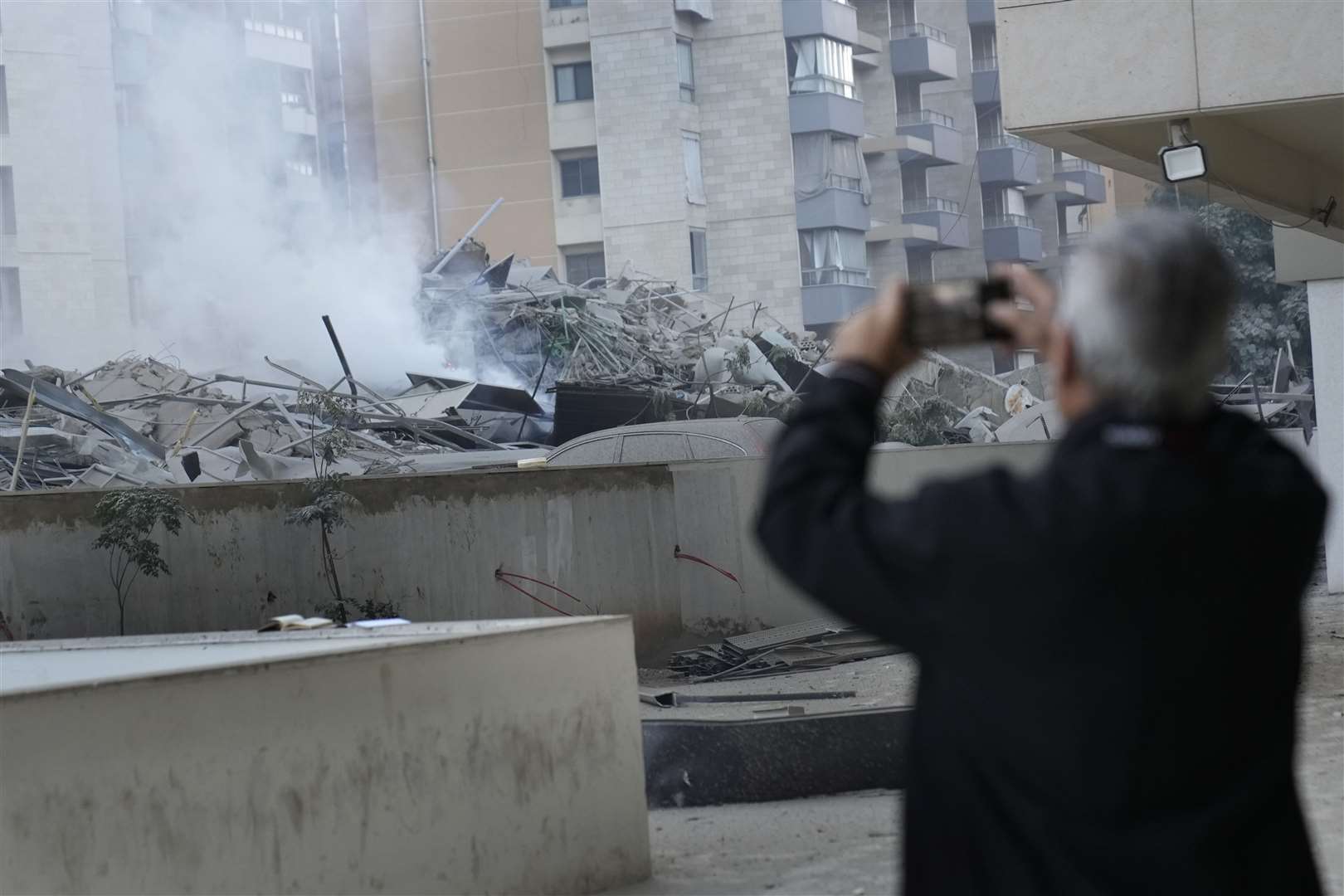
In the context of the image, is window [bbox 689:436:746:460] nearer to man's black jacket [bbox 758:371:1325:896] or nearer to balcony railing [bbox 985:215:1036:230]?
man's black jacket [bbox 758:371:1325:896]

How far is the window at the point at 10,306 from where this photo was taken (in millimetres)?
36656

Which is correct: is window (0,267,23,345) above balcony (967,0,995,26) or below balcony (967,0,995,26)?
below

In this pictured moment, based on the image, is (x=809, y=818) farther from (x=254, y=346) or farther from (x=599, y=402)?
(x=254, y=346)

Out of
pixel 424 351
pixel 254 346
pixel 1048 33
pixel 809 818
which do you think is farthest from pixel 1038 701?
pixel 254 346

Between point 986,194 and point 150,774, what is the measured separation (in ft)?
169

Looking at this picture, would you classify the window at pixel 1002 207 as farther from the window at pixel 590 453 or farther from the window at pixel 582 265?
the window at pixel 590 453

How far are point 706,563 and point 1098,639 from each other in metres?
12.1

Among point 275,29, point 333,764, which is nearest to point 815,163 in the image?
point 275,29

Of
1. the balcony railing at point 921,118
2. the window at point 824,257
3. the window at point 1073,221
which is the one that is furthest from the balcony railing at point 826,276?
the window at point 1073,221

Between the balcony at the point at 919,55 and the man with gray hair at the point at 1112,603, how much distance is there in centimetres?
5010

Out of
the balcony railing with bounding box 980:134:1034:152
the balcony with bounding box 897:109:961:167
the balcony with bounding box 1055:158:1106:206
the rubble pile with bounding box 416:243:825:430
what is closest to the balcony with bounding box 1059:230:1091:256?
the balcony with bounding box 1055:158:1106:206

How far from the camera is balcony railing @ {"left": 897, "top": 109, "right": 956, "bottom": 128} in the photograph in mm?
51500

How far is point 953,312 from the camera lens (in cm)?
199

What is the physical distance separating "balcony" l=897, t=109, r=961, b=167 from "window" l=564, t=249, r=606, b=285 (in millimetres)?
10373
